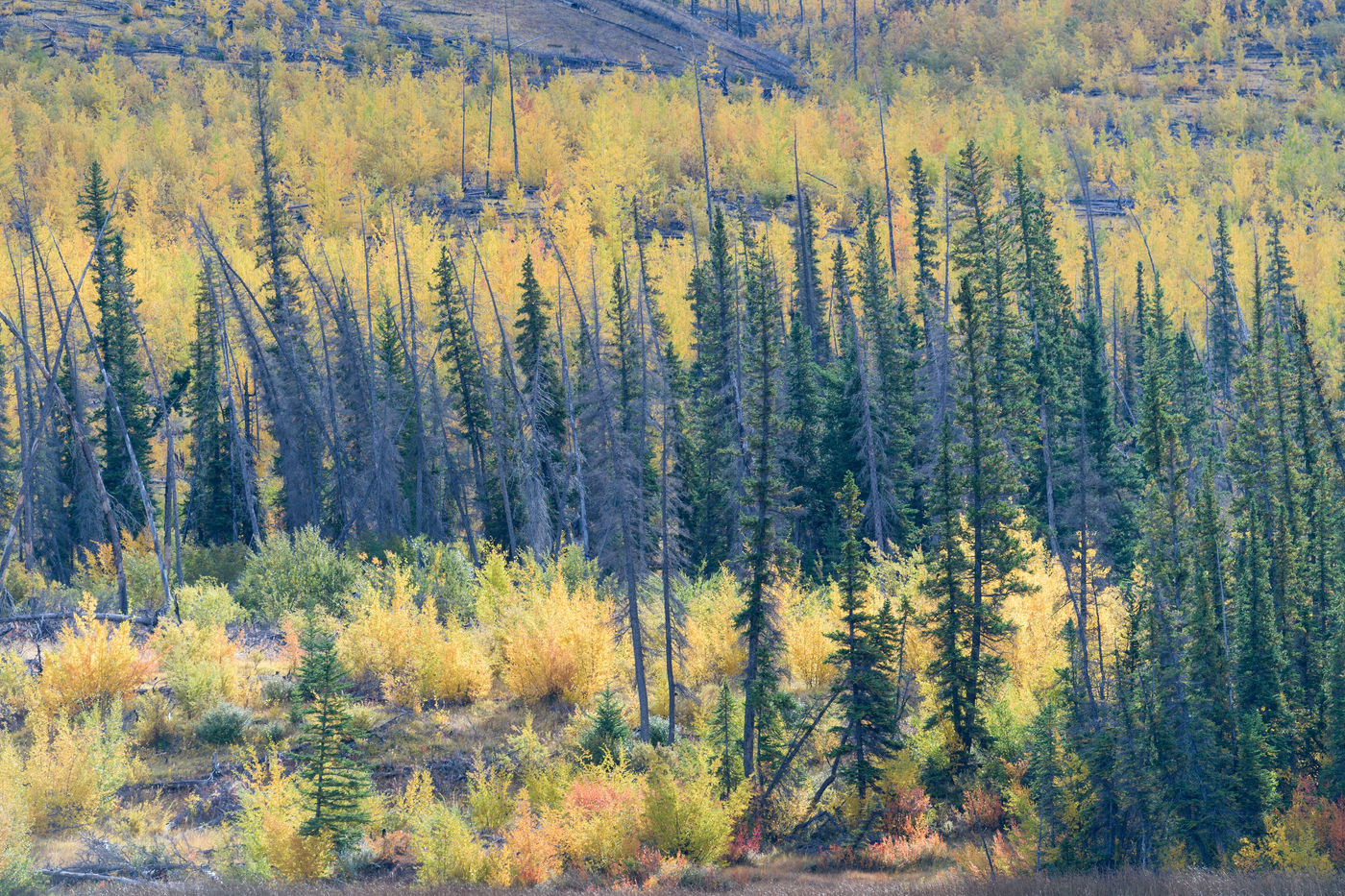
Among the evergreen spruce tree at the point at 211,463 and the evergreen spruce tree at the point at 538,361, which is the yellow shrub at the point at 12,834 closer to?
the evergreen spruce tree at the point at 538,361

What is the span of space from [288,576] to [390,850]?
1534cm

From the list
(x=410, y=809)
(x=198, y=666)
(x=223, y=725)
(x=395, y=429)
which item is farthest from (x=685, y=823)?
(x=395, y=429)

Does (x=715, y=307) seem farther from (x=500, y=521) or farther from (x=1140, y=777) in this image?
(x=1140, y=777)

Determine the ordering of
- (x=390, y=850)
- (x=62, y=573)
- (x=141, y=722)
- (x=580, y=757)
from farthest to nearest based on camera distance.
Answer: (x=62, y=573) → (x=141, y=722) → (x=580, y=757) → (x=390, y=850)

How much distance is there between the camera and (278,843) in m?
21.8

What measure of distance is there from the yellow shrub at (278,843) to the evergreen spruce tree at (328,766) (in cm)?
25

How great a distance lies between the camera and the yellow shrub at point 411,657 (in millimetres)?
31141

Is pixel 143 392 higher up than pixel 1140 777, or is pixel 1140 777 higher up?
pixel 143 392

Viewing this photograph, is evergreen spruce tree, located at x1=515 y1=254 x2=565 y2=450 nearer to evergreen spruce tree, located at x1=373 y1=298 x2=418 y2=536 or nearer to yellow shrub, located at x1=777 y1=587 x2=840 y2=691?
evergreen spruce tree, located at x1=373 y1=298 x2=418 y2=536

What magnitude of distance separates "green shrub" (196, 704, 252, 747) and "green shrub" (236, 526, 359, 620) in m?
7.67

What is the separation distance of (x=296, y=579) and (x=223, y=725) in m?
9.39

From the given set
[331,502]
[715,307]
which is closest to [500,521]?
[331,502]

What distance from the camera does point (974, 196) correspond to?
Result: 52844 mm

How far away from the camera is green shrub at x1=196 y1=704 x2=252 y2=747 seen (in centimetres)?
2802
